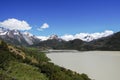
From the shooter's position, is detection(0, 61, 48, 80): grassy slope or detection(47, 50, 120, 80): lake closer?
detection(0, 61, 48, 80): grassy slope

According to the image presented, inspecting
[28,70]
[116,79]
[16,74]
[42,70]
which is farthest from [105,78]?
[16,74]

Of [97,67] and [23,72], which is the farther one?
[97,67]

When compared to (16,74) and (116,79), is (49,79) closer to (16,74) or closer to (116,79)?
(16,74)

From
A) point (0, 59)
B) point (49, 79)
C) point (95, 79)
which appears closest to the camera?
point (49, 79)

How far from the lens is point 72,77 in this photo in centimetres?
4694

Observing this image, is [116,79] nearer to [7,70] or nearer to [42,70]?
[42,70]

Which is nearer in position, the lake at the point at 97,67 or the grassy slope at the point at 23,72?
the grassy slope at the point at 23,72

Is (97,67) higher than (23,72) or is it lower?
lower

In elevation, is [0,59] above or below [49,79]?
above

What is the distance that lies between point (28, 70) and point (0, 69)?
540 cm

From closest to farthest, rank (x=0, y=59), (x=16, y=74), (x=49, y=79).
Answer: (x=16, y=74) → (x=49, y=79) → (x=0, y=59)

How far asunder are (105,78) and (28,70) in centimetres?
2597

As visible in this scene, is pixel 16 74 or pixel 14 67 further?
pixel 14 67

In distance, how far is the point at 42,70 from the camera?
151ft
